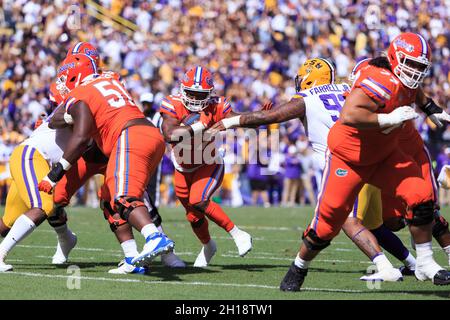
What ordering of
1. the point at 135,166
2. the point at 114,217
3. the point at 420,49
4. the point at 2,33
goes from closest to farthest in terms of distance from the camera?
the point at 420,49 < the point at 135,166 < the point at 114,217 < the point at 2,33

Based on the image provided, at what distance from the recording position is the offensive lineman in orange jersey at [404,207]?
6785 millimetres

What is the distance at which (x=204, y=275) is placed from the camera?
727 cm

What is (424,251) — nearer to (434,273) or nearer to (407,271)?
(434,273)

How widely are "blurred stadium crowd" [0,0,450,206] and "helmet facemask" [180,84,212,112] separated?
10.4m

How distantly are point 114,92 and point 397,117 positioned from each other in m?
2.32

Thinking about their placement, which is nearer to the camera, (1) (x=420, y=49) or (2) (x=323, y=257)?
(1) (x=420, y=49)

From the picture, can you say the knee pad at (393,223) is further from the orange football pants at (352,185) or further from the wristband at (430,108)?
the orange football pants at (352,185)

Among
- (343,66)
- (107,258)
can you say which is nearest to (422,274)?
(107,258)

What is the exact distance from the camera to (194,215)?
8.05 meters

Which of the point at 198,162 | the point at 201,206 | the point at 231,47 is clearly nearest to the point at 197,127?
the point at 198,162

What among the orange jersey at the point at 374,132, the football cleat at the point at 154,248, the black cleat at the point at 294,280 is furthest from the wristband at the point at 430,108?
the football cleat at the point at 154,248

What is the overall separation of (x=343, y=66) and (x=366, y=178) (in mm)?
13474

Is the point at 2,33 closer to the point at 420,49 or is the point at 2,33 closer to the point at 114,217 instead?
the point at 114,217
